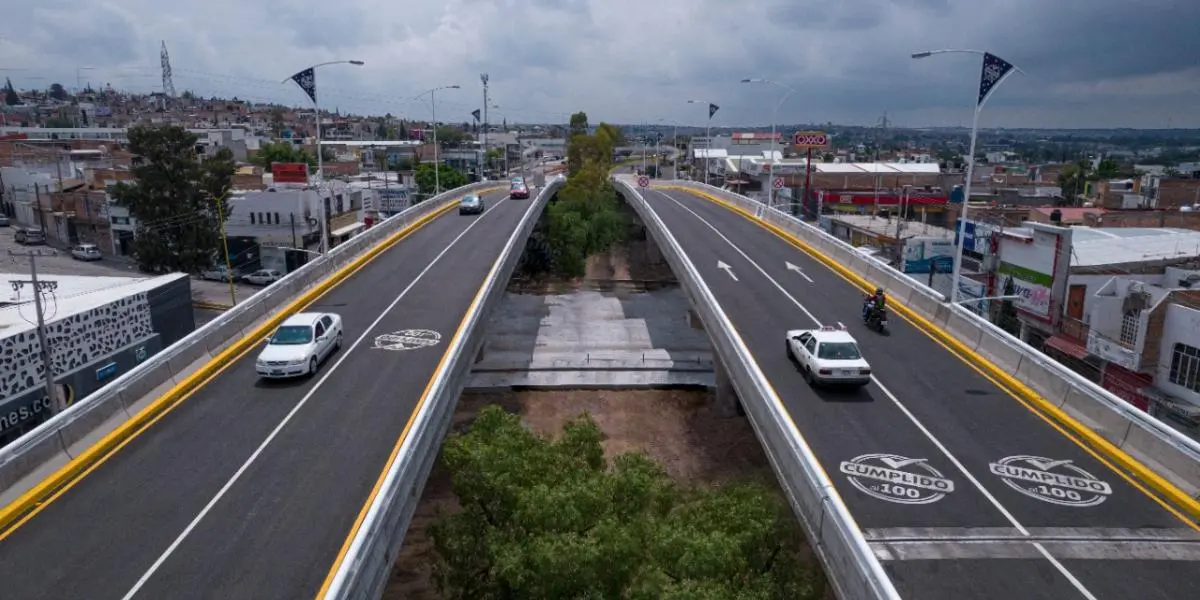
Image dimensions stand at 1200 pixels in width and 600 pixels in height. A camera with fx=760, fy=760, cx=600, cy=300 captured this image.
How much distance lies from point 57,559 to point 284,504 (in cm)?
373

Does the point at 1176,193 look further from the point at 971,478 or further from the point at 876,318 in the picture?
the point at 971,478

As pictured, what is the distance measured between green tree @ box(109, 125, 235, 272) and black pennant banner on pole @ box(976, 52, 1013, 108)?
52453mm

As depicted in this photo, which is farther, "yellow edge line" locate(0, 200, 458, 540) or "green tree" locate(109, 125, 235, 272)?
"green tree" locate(109, 125, 235, 272)

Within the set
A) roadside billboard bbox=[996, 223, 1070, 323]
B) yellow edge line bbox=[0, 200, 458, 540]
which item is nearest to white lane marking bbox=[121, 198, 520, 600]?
yellow edge line bbox=[0, 200, 458, 540]

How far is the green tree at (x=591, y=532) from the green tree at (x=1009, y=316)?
24418mm

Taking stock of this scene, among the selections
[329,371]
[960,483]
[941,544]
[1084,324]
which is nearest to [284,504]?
[329,371]

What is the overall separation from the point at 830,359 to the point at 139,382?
18401mm

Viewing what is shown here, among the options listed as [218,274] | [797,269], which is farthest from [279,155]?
[797,269]

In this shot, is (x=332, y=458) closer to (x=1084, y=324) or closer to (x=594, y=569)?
(x=594, y=569)

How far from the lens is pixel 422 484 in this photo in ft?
58.3

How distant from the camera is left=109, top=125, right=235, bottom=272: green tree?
54781 millimetres

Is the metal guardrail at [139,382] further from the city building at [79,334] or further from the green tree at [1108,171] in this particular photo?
the green tree at [1108,171]

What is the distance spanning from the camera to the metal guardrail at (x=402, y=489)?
12.7 meters

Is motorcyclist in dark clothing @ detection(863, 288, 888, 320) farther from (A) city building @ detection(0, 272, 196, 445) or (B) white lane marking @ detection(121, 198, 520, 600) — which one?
(A) city building @ detection(0, 272, 196, 445)
